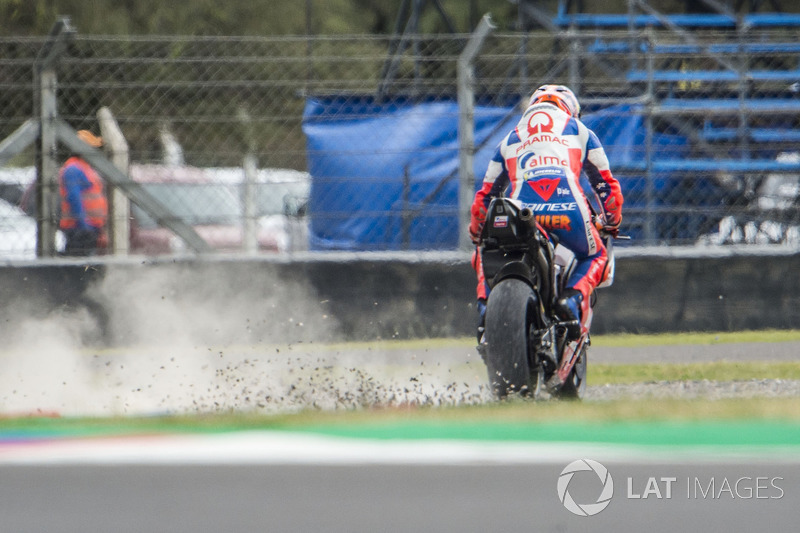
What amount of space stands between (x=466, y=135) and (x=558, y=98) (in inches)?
117

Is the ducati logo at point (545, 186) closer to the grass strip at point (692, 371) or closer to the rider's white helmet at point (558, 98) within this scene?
the rider's white helmet at point (558, 98)

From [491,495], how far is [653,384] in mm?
4220

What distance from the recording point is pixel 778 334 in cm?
1005

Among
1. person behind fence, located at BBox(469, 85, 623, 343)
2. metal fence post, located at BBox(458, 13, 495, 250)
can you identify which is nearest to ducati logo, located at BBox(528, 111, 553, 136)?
person behind fence, located at BBox(469, 85, 623, 343)

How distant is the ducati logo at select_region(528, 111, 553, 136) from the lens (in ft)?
22.7

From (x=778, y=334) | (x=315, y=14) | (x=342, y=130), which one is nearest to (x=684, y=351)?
(x=778, y=334)

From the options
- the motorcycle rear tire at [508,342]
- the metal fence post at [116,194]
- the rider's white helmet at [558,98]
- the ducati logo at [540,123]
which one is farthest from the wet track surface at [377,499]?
the metal fence post at [116,194]

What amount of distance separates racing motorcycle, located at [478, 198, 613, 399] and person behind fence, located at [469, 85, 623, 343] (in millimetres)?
125

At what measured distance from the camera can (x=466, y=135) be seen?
10.1m

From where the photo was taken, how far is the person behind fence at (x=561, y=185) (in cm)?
684

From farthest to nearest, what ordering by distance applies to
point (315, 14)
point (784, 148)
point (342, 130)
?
point (315, 14) < point (342, 130) < point (784, 148)

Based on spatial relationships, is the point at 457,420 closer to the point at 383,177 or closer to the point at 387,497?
the point at 387,497

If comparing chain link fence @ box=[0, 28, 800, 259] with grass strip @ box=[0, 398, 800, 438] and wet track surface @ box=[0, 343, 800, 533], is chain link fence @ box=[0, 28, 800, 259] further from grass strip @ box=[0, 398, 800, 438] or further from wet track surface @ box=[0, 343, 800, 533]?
wet track surface @ box=[0, 343, 800, 533]

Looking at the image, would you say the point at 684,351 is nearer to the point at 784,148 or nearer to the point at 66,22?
the point at 784,148
